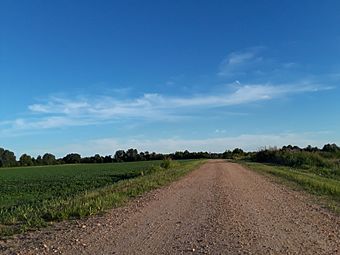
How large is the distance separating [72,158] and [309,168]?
130m

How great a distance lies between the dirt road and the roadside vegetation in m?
2.89

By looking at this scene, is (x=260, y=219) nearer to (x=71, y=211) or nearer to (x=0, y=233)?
(x=71, y=211)

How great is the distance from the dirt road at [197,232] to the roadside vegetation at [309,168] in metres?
2.89

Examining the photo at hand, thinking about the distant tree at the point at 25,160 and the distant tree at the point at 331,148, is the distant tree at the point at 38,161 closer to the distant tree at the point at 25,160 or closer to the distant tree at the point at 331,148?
the distant tree at the point at 25,160

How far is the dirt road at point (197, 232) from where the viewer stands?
838 cm

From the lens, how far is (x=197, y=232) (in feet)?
33.3

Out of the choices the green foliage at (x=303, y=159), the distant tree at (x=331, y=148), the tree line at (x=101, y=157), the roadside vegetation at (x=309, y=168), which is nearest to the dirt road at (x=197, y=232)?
the roadside vegetation at (x=309, y=168)

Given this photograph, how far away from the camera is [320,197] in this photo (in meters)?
18.0

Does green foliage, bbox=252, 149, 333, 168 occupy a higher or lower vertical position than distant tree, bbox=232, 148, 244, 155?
lower

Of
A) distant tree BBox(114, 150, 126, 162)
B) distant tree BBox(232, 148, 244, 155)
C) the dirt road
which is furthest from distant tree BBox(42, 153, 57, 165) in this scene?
the dirt road

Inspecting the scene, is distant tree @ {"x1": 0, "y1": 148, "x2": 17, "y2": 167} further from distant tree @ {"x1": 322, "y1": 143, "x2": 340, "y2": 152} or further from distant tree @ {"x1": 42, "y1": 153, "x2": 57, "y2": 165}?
distant tree @ {"x1": 322, "y1": 143, "x2": 340, "y2": 152}

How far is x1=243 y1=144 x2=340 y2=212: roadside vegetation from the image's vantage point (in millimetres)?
20641

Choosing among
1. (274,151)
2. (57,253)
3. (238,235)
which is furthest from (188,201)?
(274,151)

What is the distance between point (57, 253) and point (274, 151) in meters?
81.0
